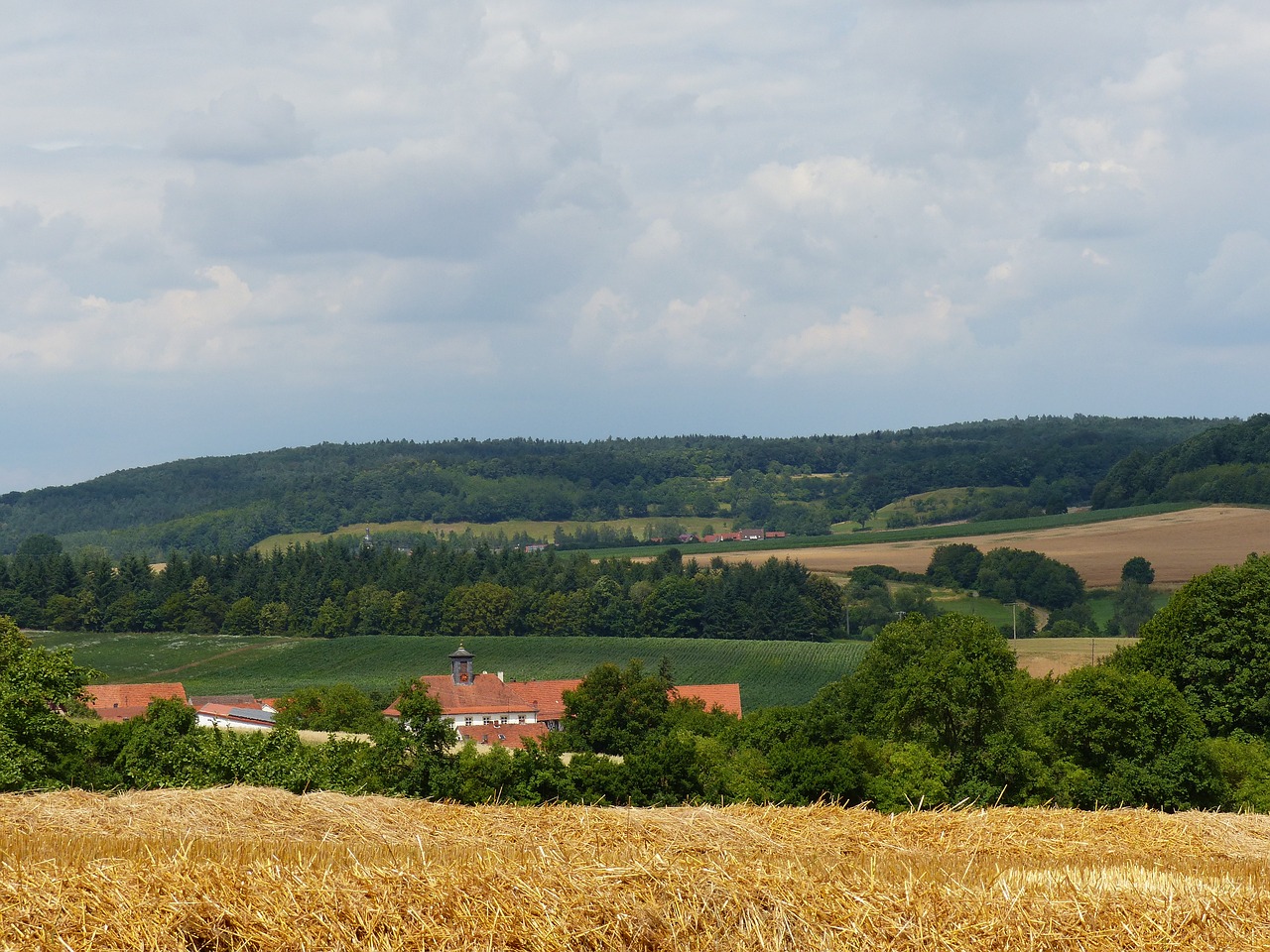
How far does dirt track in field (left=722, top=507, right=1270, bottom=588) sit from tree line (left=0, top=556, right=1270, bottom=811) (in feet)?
241

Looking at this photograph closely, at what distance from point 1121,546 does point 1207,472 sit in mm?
38595

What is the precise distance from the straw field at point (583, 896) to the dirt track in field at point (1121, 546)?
11011 centimetres

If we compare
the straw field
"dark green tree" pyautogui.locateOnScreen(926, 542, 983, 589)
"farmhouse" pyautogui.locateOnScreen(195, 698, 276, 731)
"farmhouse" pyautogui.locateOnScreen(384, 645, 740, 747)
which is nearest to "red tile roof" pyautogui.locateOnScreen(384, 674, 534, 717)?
"farmhouse" pyautogui.locateOnScreen(384, 645, 740, 747)

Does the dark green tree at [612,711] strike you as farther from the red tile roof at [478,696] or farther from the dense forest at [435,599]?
the dense forest at [435,599]

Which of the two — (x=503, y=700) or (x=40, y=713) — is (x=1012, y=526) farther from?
(x=40, y=713)

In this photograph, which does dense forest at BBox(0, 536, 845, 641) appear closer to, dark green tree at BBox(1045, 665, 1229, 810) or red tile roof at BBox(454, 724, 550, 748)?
red tile roof at BBox(454, 724, 550, 748)

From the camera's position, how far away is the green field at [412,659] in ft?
377

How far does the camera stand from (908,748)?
127 feet

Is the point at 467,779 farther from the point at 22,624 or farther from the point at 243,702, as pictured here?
the point at 22,624

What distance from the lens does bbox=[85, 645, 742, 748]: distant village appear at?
311 ft

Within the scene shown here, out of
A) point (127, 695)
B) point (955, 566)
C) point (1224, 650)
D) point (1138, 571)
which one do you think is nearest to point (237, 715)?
point (127, 695)

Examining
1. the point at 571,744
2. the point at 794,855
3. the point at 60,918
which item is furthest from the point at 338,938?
the point at 571,744

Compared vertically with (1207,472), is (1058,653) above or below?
below

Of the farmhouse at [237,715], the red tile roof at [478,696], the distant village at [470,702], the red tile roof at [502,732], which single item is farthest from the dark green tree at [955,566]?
the farmhouse at [237,715]
